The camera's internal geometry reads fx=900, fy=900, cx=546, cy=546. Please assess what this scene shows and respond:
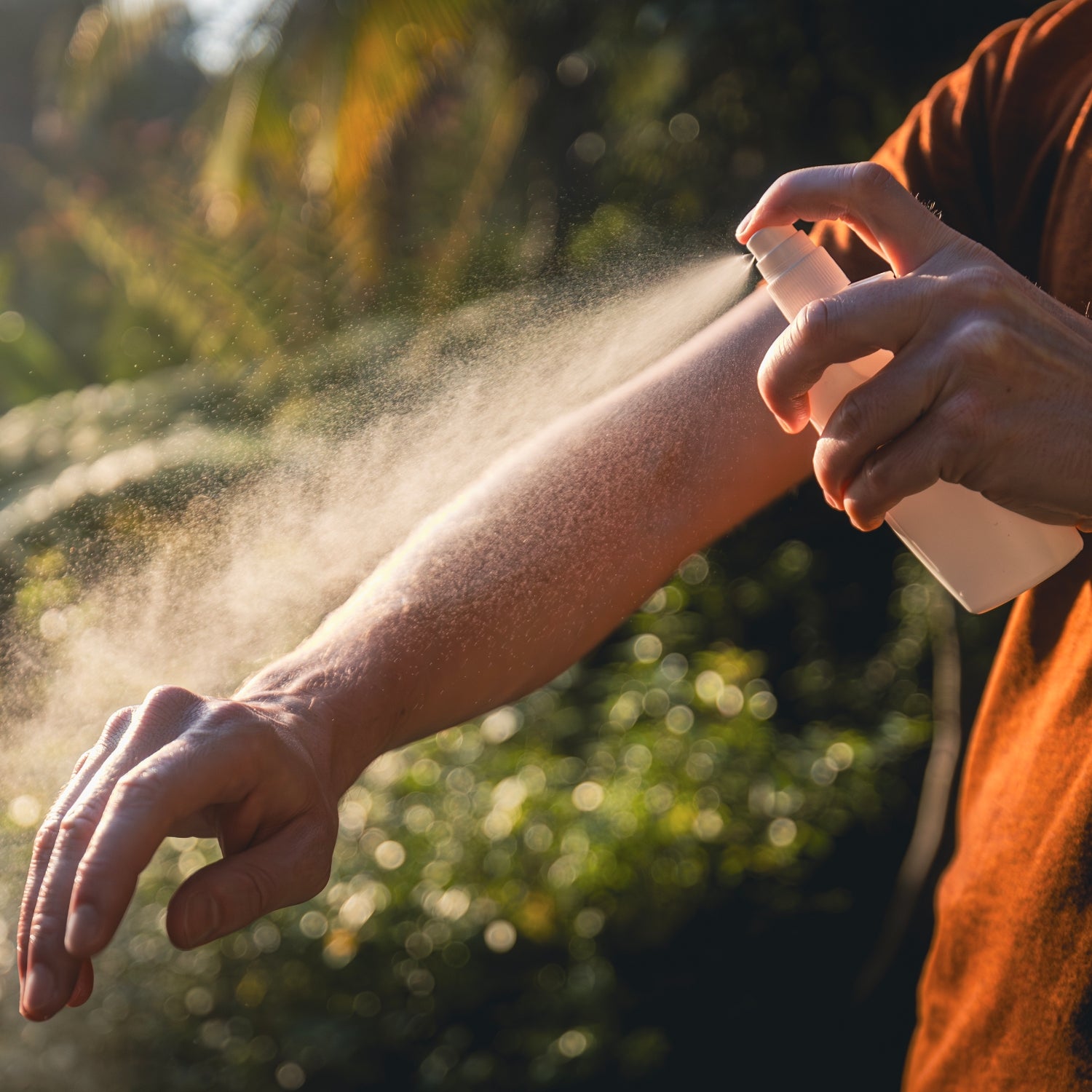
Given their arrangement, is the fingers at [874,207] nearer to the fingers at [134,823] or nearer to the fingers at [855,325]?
the fingers at [855,325]

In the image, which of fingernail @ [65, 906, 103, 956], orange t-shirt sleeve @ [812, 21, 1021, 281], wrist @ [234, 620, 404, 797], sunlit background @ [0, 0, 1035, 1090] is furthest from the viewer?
sunlit background @ [0, 0, 1035, 1090]

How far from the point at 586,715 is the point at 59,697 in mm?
2279

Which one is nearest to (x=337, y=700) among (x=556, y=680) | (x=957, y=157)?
(x=957, y=157)

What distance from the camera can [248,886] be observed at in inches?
35.4

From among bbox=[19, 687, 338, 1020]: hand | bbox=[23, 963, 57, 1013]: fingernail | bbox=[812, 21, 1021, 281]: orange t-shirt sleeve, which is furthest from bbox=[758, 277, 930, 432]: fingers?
bbox=[23, 963, 57, 1013]: fingernail

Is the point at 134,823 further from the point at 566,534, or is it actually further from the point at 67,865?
the point at 566,534

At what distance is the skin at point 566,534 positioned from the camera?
824mm

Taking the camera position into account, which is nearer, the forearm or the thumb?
the thumb

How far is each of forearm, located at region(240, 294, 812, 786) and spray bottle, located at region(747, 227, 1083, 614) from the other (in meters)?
0.23

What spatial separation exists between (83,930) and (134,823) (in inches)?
3.8

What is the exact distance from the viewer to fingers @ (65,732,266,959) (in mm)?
805

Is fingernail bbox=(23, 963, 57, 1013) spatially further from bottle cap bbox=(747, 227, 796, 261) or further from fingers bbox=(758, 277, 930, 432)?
bottle cap bbox=(747, 227, 796, 261)

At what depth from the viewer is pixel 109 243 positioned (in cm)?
647

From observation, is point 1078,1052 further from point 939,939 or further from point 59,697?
point 59,697
